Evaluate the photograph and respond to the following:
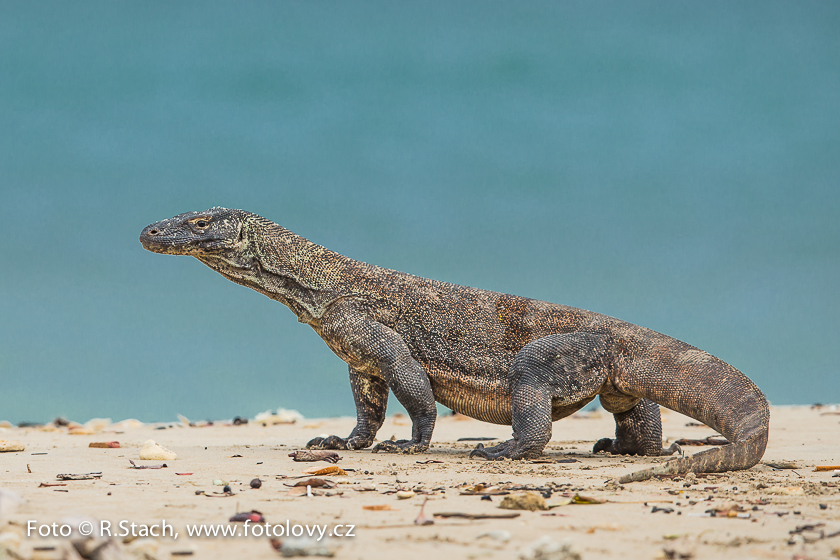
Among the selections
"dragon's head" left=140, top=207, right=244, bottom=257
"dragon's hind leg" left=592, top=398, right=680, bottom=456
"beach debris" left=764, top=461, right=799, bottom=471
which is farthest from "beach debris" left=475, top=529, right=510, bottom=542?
"dragon's head" left=140, top=207, right=244, bottom=257

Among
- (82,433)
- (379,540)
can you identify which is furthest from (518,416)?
(82,433)

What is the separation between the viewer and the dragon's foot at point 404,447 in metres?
9.49

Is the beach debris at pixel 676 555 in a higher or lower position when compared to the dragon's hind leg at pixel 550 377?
lower

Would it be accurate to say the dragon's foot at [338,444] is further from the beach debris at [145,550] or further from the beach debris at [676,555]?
the beach debris at [676,555]

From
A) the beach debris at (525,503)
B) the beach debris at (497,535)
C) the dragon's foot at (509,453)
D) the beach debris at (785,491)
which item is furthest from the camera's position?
the dragon's foot at (509,453)

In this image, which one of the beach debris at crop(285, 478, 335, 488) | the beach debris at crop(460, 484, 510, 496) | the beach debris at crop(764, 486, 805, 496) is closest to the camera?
the beach debris at crop(460, 484, 510, 496)

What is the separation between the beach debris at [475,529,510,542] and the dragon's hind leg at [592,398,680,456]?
20.3 feet

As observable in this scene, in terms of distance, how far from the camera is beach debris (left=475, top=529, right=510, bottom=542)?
418cm

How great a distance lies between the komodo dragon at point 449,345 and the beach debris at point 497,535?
15.1 ft

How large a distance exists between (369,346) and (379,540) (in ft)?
18.1

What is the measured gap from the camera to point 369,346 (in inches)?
383

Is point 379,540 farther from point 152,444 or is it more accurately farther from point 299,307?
point 299,307

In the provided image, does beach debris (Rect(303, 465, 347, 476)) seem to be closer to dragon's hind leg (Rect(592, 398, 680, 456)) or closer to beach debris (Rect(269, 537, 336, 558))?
beach debris (Rect(269, 537, 336, 558))

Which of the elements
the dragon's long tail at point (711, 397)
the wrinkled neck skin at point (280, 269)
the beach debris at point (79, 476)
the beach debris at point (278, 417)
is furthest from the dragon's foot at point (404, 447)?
the beach debris at point (278, 417)
